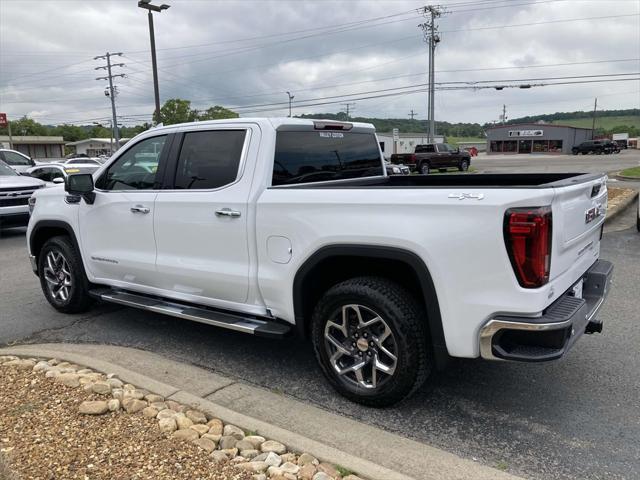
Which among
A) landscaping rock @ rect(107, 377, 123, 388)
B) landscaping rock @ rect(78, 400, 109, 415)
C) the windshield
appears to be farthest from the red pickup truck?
landscaping rock @ rect(78, 400, 109, 415)

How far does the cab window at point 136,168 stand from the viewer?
15.2 feet

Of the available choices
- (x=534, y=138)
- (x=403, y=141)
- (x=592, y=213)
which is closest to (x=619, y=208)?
(x=592, y=213)

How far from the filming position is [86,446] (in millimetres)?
2941

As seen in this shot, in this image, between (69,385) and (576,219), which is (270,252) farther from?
(576,219)

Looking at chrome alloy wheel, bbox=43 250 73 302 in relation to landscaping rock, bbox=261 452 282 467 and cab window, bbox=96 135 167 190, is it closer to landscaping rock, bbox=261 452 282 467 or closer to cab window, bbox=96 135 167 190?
cab window, bbox=96 135 167 190

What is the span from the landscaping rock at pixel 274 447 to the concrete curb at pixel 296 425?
0.05 meters

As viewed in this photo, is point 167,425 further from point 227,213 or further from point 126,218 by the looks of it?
point 126,218

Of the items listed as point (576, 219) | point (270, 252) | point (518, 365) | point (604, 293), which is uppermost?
point (576, 219)

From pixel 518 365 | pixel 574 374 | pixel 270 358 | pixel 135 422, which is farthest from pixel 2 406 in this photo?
pixel 574 374

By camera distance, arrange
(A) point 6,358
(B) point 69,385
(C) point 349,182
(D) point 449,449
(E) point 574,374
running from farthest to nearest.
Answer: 1. (C) point 349,182
2. (A) point 6,358
3. (E) point 574,374
4. (B) point 69,385
5. (D) point 449,449

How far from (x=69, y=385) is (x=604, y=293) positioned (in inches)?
147

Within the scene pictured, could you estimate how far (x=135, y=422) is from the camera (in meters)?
3.19

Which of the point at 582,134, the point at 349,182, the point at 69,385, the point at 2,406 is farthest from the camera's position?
the point at 582,134

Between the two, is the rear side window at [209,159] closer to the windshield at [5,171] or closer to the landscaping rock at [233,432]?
the landscaping rock at [233,432]
